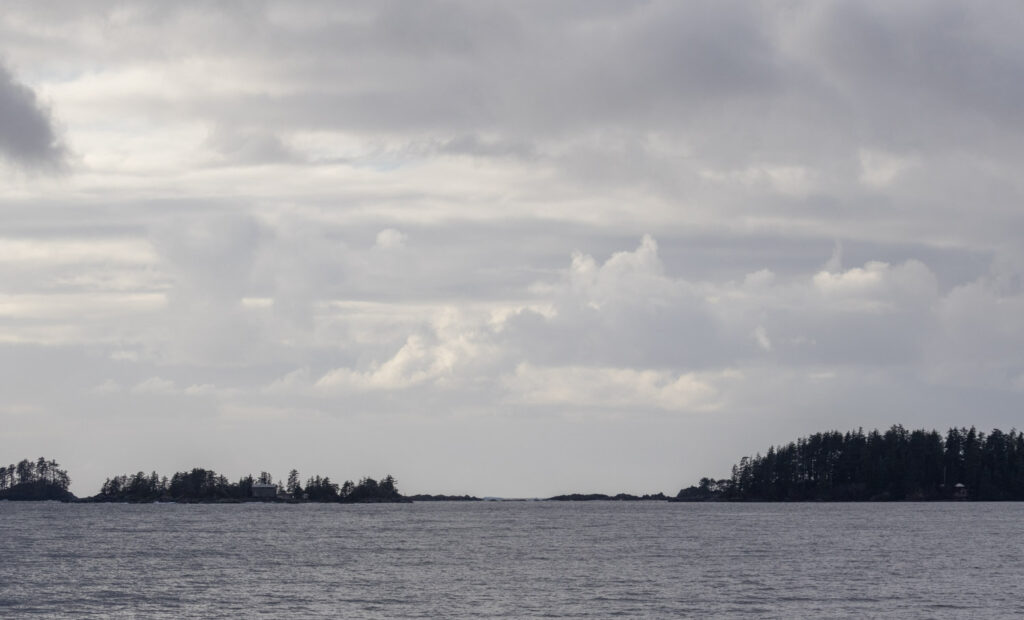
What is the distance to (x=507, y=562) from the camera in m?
120

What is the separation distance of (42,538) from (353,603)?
107 m

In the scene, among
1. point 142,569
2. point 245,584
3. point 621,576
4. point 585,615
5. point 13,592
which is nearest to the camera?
point 585,615

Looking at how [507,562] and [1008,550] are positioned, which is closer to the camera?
[507,562]

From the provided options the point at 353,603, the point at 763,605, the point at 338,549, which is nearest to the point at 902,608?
the point at 763,605

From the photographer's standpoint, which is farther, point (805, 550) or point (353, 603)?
point (805, 550)

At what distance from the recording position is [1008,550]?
136 metres

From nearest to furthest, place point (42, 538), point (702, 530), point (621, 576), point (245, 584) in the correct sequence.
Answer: point (245, 584) → point (621, 576) → point (42, 538) → point (702, 530)

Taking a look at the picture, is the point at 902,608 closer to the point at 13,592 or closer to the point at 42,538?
the point at 13,592

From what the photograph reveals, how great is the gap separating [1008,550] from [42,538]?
134m

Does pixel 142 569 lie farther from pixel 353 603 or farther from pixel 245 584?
pixel 353 603

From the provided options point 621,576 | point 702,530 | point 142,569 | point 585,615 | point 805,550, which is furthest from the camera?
point 702,530

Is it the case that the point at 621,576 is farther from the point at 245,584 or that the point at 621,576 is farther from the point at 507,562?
the point at 245,584

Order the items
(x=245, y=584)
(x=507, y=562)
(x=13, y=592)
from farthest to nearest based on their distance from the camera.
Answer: (x=507, y=562) → (x=245, y=584) → (x=13, y=592)

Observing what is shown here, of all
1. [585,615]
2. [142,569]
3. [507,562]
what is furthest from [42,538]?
[585,615]
